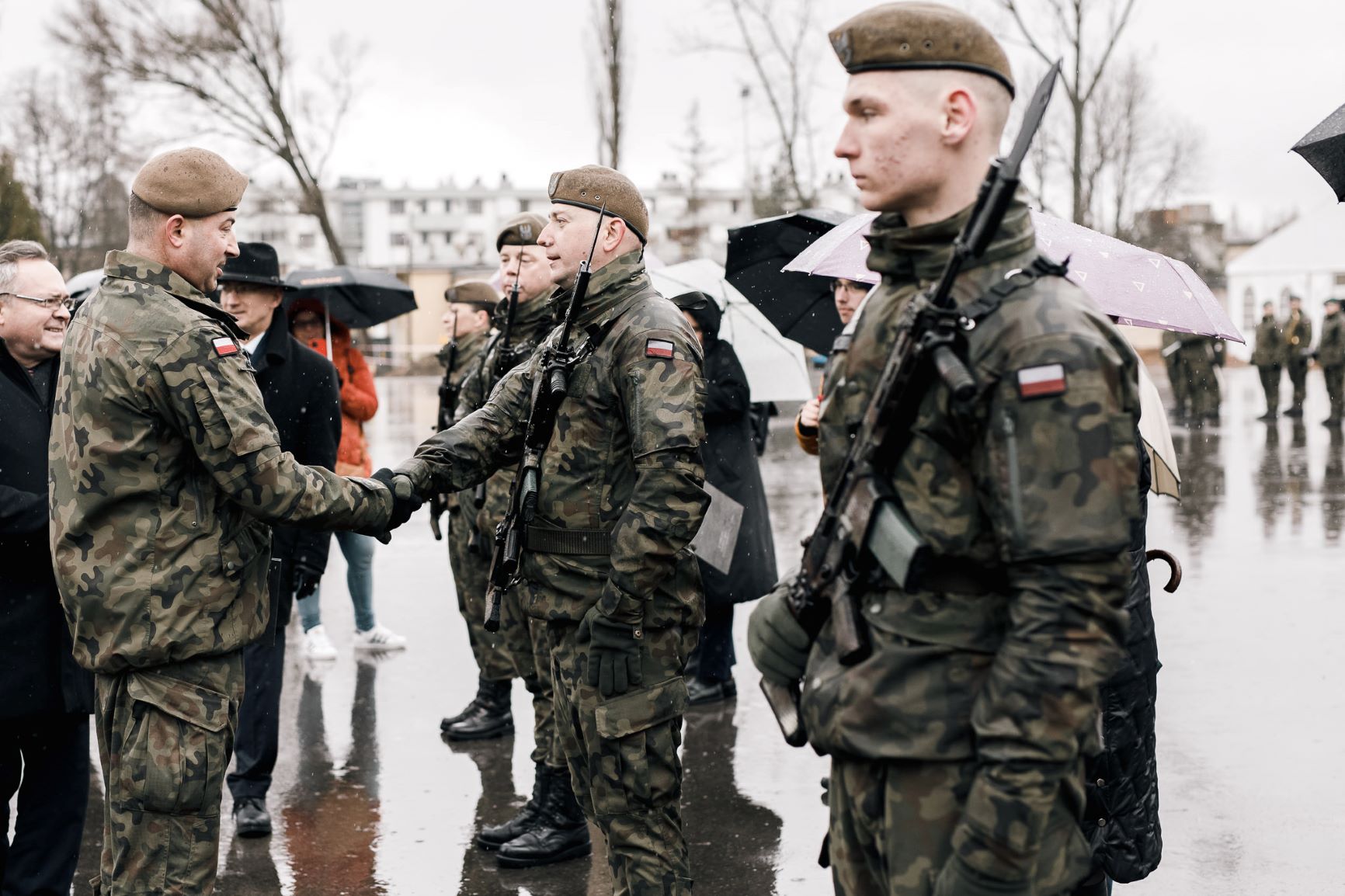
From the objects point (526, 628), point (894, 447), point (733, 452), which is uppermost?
point (894, 447)

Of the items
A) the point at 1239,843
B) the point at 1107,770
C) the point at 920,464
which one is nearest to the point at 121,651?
the point at 920,464

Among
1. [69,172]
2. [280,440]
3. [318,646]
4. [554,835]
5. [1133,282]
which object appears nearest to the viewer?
[1133,282]

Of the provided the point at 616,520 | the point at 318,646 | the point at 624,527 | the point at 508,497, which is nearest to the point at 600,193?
the point at 616,520

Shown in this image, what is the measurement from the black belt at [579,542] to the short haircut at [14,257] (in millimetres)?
1854

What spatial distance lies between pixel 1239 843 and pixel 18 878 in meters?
4.11

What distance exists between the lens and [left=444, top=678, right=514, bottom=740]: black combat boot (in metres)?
6.54

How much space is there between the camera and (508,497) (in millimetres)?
6102

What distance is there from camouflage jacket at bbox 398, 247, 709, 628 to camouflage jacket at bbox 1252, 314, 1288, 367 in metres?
21.0

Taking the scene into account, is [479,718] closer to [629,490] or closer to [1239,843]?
[629,490]

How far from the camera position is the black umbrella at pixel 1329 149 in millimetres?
4117

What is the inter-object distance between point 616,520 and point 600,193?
106 cm

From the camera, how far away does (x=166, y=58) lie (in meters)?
28.2

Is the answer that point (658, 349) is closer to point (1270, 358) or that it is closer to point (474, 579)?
point (474, 579)

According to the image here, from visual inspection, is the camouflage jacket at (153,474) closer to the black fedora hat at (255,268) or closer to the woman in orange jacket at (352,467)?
the black fedora hat at (255,268)
